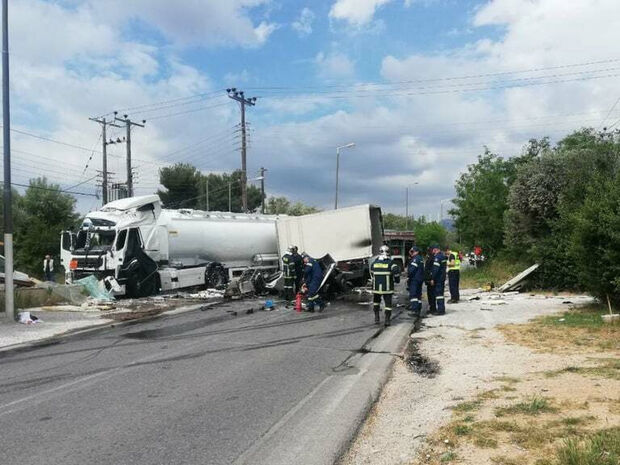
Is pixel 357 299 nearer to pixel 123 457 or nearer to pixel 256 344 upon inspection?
pixel 256 344

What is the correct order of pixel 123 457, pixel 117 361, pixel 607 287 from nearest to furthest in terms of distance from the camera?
pixel 123 457, pixel 117 361, pixel 607 287

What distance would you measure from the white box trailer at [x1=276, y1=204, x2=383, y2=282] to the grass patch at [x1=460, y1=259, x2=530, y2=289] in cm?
628

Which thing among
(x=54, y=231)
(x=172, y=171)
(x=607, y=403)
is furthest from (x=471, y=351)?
(x=172, y=171)

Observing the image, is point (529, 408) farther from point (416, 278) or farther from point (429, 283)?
point (429, 283)

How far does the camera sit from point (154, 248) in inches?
766

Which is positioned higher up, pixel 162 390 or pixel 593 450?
pixel 593 450

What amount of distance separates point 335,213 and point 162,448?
14.3 m

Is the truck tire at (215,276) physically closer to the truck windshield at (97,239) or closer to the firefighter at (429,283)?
the truck windshield at (97,239)

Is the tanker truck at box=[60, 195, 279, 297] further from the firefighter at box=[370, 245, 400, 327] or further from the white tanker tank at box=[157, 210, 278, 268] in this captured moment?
the firefighter at box=[370, 245, 400, 327]

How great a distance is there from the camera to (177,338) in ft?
35.1

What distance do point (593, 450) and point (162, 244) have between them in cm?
1747

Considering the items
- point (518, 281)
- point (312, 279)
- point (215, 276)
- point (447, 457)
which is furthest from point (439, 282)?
point (215, 276)

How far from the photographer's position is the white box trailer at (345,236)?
18.4 m

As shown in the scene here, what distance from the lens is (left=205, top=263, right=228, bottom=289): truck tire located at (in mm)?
21438
